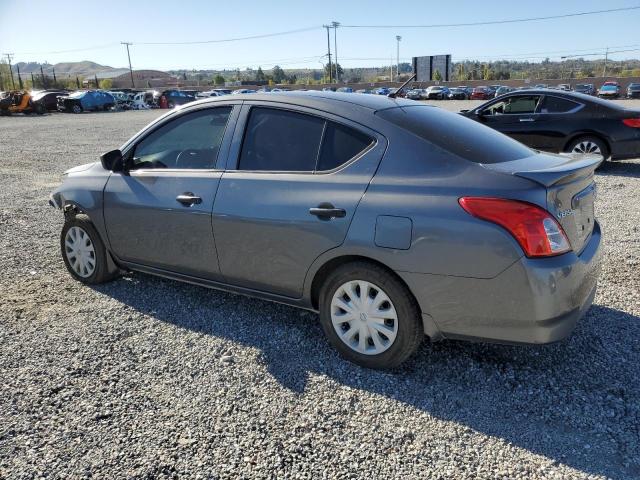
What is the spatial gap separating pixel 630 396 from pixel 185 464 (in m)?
2.48

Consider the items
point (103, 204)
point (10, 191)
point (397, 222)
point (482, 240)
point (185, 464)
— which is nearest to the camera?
point (185, 464)

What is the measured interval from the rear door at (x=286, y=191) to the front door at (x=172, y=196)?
18 cm

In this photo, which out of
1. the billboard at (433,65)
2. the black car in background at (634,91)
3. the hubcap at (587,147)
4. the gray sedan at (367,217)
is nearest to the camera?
the gray sedan at (367,217)

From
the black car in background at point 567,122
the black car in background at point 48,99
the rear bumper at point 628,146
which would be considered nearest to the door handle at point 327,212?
the black car in background at point 567,122

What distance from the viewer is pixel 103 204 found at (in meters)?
4.47

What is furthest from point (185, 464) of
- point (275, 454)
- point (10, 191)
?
point (10, 191)

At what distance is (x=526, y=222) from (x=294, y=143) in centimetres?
160

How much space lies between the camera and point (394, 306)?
10.2 feet

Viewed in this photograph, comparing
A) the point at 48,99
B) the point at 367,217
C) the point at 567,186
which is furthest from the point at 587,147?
the point at 48,99

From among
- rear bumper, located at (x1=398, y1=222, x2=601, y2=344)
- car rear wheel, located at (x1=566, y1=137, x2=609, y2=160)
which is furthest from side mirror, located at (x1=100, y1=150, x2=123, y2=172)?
car rear wheel, located at (x1=566, y1=137, x2=609, y2=160)

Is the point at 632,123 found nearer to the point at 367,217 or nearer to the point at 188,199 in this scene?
the point at 367,217

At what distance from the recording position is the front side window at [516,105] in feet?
33.5

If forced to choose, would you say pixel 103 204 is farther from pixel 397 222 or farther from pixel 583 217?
pixel 583 217

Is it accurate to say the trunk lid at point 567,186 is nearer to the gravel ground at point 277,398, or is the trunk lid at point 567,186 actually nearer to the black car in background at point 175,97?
the gravel ground at point 277,398
